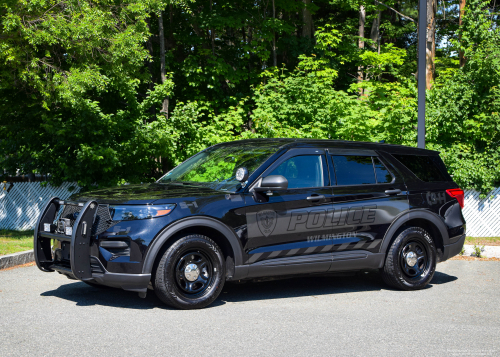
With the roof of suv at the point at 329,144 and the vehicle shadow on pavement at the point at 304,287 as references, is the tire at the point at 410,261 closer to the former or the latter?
the vehicle shadow on pavement at the point at 304,287

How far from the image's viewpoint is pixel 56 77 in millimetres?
11469

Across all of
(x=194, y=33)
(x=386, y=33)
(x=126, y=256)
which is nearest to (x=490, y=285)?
(x=126, y=256)

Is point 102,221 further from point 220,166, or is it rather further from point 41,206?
point 41,206

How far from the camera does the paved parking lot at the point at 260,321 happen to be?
14.5 ft

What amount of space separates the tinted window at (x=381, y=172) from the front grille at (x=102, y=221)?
3443mm

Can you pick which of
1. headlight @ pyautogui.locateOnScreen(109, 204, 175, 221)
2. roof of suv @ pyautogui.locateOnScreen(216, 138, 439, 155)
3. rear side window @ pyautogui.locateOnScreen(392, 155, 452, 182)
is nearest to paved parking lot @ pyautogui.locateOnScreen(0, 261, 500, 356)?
headlight @ pyautogui.locateOnScreen(109, 204, 175, 221)

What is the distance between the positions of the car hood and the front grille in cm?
9

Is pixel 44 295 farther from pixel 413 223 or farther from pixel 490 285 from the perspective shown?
pixel 490 285

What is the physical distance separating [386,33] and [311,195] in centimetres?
2490

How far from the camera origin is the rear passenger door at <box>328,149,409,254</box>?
647 centimetres

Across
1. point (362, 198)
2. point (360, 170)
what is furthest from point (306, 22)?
point (362, 198)

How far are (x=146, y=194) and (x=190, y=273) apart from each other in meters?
0.96

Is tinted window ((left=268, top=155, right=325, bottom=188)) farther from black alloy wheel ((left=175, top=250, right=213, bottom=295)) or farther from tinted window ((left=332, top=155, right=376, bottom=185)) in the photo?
black alloy wheel ((left=175, top=250, right=213, bottom=295))

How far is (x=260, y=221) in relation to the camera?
5934 millimetres
